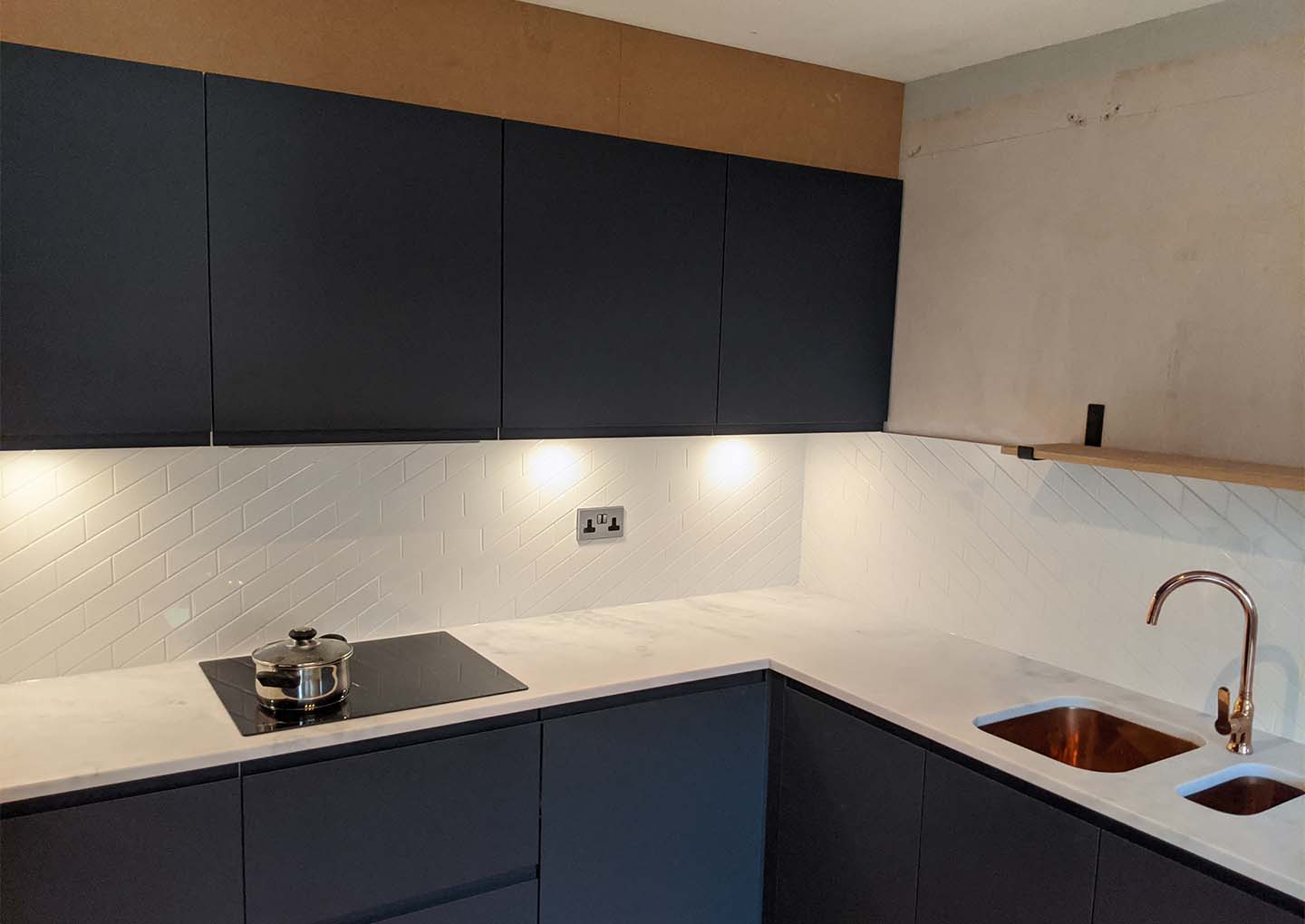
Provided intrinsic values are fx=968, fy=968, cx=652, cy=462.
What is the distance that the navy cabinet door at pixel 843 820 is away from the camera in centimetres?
210

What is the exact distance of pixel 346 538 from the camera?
244 cm

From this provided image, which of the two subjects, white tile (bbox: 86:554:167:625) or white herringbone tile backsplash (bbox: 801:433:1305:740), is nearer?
white herringbone tile backsplash (bbox: 801:433:1305:740)

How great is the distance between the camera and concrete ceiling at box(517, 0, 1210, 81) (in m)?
2.19

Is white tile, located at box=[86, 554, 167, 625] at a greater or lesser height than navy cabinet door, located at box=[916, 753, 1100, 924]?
greater

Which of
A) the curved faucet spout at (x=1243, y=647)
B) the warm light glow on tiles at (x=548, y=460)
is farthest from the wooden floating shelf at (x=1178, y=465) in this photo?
the warm light glow on tiles at (x=548, y=460)

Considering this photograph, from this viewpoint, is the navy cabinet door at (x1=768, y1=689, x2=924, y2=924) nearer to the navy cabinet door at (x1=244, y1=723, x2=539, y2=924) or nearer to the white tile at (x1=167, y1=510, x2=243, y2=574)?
the navy cabinet door at (x1=244, y1=723, x2=539, y2=924)

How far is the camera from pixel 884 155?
9.46ft

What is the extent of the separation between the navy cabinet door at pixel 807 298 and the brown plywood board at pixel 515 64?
0.20 meters

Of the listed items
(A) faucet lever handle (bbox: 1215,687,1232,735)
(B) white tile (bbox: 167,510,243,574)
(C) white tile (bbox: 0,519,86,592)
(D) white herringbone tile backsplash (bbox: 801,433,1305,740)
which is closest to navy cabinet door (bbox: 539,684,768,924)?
(D) white herringbone tile backsplash (bbox: 801,433,1305,740)

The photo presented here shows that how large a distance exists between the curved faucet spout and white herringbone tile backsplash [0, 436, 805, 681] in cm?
136

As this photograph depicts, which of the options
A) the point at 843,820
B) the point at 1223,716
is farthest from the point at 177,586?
the point at 1223,716

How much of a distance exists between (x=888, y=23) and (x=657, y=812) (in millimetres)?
1979

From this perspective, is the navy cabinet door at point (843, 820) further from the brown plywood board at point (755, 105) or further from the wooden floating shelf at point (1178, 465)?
the brown plywood board at point (755, 105)

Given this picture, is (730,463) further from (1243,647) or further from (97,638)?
(97,638)
